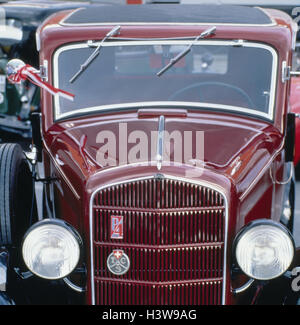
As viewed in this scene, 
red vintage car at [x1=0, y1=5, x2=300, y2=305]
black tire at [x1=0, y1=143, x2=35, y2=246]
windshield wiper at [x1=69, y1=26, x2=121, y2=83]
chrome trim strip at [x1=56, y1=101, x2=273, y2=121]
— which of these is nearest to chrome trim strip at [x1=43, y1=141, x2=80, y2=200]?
red vintage car at [x1=0, y1=5, x2=300, y2=305]

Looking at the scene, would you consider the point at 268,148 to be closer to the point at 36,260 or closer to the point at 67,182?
the point at 67,182

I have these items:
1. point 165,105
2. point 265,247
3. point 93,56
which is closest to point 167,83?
point 165,105

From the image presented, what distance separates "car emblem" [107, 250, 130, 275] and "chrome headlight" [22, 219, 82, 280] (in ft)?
0.66

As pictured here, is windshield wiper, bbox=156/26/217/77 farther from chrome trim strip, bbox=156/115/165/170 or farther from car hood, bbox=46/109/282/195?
chrome trim strip, bbox=156/115/165/170

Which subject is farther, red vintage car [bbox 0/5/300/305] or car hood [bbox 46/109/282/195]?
car hood [bbox 46/109/282/195]

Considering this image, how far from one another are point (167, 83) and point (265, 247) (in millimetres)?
1262

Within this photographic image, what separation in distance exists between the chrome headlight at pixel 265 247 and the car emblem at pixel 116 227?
0.54 m

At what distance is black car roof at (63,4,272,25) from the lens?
139 inches

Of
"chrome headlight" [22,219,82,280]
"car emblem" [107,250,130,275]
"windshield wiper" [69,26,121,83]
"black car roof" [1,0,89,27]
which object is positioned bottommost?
"car emblem" [107,250,130,275]

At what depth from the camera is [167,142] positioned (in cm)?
293

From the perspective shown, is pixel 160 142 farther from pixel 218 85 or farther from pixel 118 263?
pixel 218 85

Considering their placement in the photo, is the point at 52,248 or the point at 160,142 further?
the point at 160,142

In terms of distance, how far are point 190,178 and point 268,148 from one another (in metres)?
0.75
